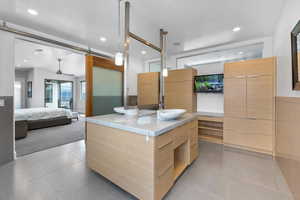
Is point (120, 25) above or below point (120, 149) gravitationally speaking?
above

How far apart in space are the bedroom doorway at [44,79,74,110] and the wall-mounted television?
8587 mm

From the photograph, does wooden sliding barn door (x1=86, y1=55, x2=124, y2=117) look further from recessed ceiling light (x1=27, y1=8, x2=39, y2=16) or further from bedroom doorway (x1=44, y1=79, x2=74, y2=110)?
bedroom doorway (x1=44, y1=79, x2=74, y2=110)

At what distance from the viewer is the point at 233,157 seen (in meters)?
2.59

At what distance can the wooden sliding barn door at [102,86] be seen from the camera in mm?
2486

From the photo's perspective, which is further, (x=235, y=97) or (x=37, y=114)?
(x=37, y=114)

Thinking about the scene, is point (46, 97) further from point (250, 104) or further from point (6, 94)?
point (250, 104)

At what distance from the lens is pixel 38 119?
4719 mm

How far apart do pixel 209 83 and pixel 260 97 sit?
1134mm

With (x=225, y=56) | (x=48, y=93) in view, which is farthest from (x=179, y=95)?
(x=48, y=93)

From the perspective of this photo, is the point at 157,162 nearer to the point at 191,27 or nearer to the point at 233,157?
the point at 233,157

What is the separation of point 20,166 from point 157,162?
8.49 feet

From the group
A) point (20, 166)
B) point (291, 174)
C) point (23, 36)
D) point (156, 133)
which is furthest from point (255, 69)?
point (20, 166)

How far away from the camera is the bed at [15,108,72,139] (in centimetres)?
369

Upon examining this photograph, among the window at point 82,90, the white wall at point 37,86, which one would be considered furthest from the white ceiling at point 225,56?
the white wall at point 37,86
